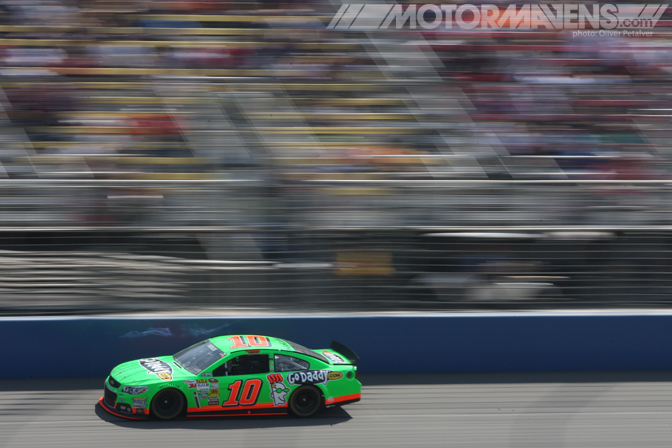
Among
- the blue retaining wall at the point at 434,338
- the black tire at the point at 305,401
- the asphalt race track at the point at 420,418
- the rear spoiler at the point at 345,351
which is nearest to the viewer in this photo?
the asphalt race track at the point at 420,418

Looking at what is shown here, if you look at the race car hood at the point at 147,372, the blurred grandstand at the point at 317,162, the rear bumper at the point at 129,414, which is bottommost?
the rear bumper at the point at 129,414

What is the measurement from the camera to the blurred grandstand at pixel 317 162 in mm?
7289

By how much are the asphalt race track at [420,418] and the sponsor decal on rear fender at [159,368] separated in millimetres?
399

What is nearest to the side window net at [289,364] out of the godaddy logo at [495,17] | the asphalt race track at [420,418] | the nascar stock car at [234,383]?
the nascar stock car at [234,383]

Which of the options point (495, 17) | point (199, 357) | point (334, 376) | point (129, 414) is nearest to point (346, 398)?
point (334, 376)

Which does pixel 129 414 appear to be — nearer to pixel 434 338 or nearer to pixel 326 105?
pixel 434 338

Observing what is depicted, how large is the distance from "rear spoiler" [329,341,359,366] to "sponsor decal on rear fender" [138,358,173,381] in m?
1.65

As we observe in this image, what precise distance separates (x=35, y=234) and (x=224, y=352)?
101 inches

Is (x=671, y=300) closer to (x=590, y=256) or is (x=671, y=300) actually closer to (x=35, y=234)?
(x=590, y=256)

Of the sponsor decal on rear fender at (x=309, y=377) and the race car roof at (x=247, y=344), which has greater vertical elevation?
the race car roof at (x=247, y=344)

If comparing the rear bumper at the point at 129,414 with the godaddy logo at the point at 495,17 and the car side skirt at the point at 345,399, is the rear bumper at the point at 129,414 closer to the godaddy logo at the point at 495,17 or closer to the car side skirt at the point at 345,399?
the car side skirt at the point at 345,399

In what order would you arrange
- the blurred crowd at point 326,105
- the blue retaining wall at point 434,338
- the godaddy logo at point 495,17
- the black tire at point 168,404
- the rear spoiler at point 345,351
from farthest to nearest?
the godaddy logo at point 495,17
the blurred crowd at point 326,105
the blue retaining wall at point 434,338
the rear spoiler at point 345,351
the black tire at point 168,404

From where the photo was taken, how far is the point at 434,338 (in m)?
7.52

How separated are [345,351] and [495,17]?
6283 millimetres
